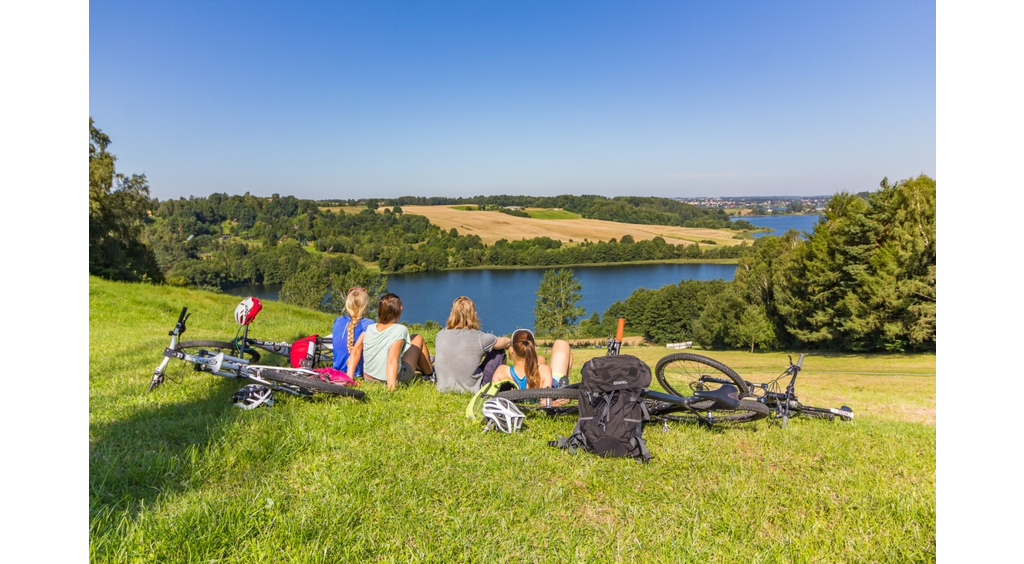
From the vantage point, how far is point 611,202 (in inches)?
7180

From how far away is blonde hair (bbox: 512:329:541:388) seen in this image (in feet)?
19.0

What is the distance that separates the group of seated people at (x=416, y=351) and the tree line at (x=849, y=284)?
1346 inches

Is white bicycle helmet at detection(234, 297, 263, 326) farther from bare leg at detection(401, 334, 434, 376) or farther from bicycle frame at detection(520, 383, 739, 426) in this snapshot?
bicycle frame at detection(520, 383, 739, 426)

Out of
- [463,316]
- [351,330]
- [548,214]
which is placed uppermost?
[548,214]

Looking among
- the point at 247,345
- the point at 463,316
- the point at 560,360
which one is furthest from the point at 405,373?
the point at 247,345

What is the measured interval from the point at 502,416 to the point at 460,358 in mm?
1794

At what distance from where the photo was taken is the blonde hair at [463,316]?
6672 mm

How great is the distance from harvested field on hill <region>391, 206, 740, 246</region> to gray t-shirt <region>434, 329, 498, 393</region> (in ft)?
396

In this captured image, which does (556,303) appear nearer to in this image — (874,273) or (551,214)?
(874,273)

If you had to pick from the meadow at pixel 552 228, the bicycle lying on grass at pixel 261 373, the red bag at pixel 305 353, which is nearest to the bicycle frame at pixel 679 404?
the bicycle lying on grass at pixel 261 373

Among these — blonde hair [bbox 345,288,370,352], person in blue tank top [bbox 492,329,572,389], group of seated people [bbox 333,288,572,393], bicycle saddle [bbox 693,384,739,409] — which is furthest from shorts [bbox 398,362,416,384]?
bicycle saddle [bbox 693,384,739,409]

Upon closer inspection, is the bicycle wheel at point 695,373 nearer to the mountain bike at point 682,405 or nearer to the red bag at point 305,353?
the mountain bike at point 682,405

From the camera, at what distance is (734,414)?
551cm
